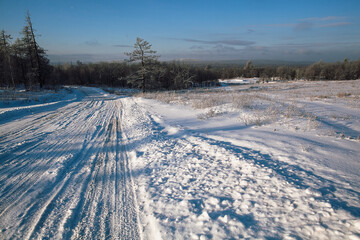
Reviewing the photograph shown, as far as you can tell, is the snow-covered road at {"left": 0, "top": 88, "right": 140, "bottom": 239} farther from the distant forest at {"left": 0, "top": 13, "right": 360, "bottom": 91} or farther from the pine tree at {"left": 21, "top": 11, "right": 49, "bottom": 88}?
the pine tree at {"left": 21, "top": 11, "right": 49, "bottom": 88}

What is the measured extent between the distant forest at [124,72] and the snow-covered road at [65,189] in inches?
802

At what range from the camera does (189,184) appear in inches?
129

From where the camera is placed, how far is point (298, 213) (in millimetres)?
2287

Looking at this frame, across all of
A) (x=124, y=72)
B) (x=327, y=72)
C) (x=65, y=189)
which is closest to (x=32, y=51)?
(x=65, y=189)

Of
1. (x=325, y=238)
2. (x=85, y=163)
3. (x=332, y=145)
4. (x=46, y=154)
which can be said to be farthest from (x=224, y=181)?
(x=46, y=154)

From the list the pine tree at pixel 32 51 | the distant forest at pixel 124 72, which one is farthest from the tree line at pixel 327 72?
the pine tree at pixel 32 51

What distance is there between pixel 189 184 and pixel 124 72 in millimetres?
78010

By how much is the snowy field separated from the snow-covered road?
2 cm

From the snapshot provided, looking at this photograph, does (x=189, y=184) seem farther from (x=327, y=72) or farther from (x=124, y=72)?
(x=327, y=72)

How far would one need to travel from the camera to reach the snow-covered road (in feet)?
7.93

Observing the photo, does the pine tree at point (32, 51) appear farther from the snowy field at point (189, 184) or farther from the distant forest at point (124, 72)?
the snowy field at point (189, 184)

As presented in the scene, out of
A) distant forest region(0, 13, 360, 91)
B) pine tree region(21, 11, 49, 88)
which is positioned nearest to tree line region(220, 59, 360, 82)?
distant forest region(0, 13, 360, 91)

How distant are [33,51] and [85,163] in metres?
34.7

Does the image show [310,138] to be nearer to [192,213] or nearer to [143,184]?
[192,213]
